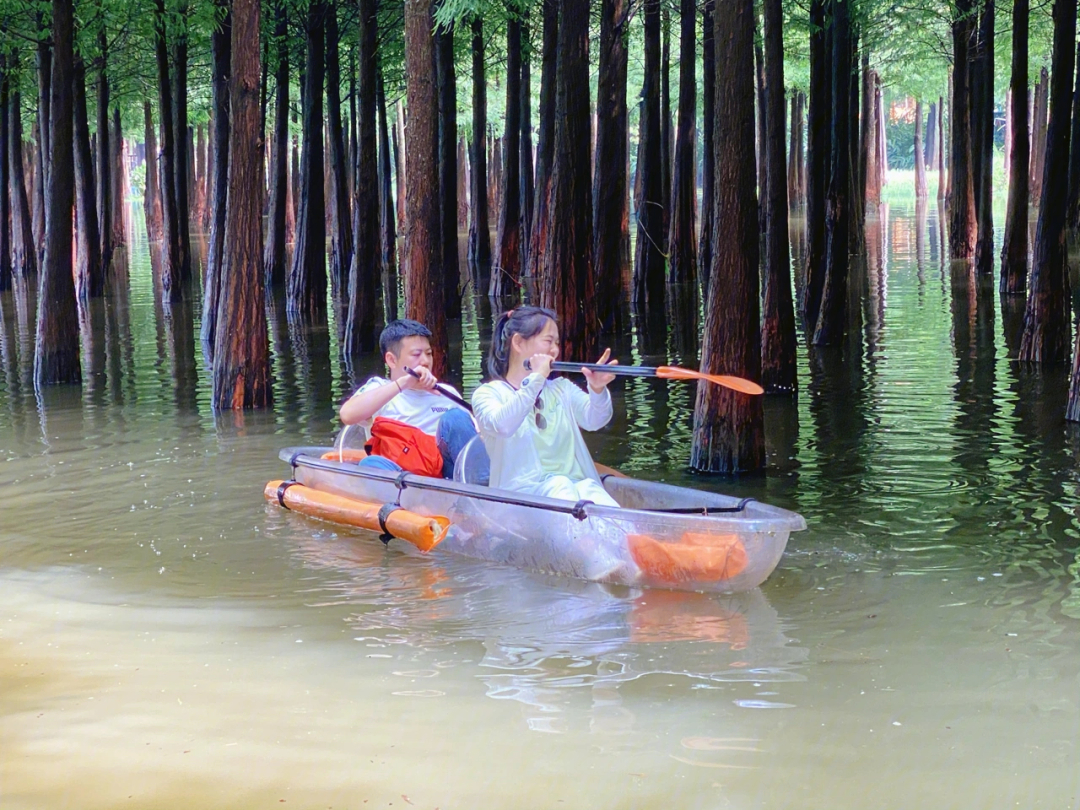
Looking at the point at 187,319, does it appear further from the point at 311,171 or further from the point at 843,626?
the point at 843,626

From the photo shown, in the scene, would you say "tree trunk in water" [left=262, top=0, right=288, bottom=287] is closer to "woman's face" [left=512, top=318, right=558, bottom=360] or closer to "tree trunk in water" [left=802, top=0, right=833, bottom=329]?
"tree trunk in water" [left=802, top=0, right=833, bottom=329]

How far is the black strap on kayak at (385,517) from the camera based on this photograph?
751cm

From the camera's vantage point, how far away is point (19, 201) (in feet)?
86.4

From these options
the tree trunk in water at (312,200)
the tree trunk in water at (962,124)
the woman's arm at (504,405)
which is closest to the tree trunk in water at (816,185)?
the tree trunk in water at (962,124)

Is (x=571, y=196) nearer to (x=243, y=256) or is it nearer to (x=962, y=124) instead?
(x=243, y=256)

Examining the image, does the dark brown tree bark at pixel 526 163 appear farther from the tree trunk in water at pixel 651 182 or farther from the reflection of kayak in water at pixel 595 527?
the reflection of kayak in water at pixel 595 527

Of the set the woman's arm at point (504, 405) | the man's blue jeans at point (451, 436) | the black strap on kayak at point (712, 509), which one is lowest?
the black strap on kayak at point (712, 509)

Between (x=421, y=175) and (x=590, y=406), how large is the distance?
4.80m

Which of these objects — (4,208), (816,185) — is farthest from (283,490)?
(4,208)

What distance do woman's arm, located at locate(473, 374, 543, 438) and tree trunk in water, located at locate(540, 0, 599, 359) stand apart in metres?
6.32

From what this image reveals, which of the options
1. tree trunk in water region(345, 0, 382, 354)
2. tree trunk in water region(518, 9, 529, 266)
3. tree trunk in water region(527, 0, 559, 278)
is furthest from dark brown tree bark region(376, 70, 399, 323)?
tree trunk in water region(345, 0, 382, 354)

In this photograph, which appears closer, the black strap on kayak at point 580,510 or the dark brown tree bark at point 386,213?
the black strap on kayak at point 580,510

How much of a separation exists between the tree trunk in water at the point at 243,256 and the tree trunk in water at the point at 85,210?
29.9 feet

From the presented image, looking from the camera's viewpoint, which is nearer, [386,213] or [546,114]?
[546,114]
